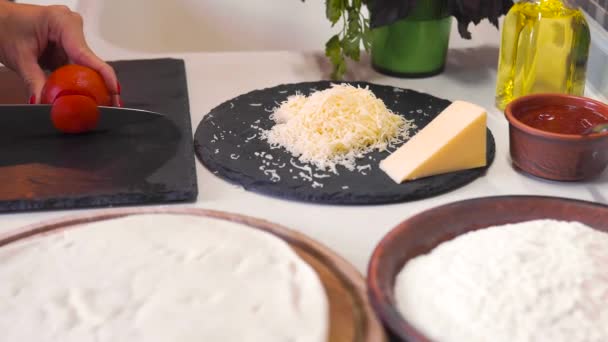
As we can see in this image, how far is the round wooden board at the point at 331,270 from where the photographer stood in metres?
0.75

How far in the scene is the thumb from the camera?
1.31 metres

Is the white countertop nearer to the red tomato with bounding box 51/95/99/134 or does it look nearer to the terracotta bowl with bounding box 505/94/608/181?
the terracotta bowl with bounding box 505/94/608/181

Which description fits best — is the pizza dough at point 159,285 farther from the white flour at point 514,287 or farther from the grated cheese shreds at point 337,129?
the grated cheese shreds at point 337,129

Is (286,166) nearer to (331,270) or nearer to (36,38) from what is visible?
(331,270)

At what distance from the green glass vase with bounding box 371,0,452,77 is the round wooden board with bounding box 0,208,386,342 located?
73 centimetres

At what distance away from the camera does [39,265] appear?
805 millimetres

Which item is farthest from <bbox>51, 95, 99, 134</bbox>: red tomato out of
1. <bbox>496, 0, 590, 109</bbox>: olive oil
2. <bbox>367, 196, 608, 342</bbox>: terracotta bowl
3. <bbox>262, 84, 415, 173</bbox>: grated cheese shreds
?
<bbox>496, 0, 590, 109</bbox>: olive oil

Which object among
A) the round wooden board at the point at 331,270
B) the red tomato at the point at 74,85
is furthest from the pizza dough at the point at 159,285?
the red tomato at the point at 74,85

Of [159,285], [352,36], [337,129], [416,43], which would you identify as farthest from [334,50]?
[159,285]

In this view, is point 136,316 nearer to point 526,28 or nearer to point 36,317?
point 36,317

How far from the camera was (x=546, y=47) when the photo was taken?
1311 millimetres

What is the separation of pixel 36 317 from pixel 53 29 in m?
0.83

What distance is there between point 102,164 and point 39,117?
184mm

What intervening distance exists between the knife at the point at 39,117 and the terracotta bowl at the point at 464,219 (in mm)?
634
